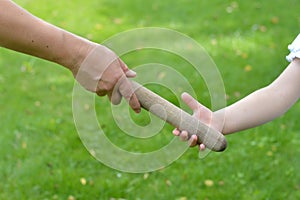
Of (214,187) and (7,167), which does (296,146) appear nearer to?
(214,187)

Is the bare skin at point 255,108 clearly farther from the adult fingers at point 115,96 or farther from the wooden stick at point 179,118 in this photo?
the adult fingers at point 115,96

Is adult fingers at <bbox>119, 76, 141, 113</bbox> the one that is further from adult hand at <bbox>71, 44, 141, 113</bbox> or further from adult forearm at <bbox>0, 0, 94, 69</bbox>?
adult forearm at <bbox>0, 0, 94, 69</bbox>

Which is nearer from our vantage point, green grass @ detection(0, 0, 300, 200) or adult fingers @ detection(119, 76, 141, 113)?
adult fingers @ detection(119, 76, 141, 113)

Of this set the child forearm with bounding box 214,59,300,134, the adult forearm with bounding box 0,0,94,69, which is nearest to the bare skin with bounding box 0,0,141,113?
the adult forearm with bounding box 0,0,94,69

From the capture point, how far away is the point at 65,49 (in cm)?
199

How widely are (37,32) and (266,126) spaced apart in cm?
232

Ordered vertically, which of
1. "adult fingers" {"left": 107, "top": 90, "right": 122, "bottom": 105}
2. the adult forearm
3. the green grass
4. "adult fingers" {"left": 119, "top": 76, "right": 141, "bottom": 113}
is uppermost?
the adult forearm

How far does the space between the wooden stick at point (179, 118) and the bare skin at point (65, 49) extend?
0.04 meters

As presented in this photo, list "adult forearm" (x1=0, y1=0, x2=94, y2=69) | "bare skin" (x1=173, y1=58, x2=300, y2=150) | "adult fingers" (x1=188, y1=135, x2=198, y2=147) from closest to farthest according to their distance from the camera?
1. "adult forearm" (x1=0, y1=0, x2=94, y2=69)
2. "adult fingers" (x1=188, y1=135, x2=198, y2=147)
3. "bare skin" (x1=173, y1=58, x2=300, y2=150)

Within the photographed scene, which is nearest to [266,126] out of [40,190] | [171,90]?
[171,90]

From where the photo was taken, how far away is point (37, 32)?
6.32ft

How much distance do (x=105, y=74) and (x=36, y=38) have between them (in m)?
0.28

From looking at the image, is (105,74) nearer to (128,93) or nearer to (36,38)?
(128,93)

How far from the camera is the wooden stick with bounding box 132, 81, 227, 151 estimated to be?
197 cm
